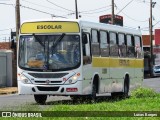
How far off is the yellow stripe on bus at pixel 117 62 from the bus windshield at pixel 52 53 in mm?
1667

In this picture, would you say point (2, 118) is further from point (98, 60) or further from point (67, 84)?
point (98, 60)

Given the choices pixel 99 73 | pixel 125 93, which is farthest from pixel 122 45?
pixel 99 73

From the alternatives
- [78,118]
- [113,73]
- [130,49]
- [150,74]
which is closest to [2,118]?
[78,118]

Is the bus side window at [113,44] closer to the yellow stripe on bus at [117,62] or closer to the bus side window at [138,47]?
the yellow stripe on bus at [117,62]

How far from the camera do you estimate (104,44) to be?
23797mm

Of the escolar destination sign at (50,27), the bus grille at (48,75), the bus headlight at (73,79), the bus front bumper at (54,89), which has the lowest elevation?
the bus front bumper at (54,89)

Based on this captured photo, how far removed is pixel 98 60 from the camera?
2323 centimetres

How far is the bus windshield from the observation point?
69.5 ft

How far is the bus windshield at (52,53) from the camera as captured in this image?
69.5 ft

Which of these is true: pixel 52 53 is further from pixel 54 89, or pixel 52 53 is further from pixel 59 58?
pixel 54 89

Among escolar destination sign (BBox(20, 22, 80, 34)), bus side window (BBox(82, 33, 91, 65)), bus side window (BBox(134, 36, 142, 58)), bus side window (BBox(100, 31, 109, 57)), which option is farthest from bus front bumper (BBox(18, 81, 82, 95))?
bus side window (BBox(134, 36, 142, 58))

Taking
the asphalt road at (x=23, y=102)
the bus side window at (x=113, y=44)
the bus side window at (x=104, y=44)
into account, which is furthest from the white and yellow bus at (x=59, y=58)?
the bus side window at (x=113, y=44)

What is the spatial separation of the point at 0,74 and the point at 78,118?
96.9ft

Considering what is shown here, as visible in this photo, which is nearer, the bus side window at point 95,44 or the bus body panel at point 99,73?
the bus body panel at point 99,73
